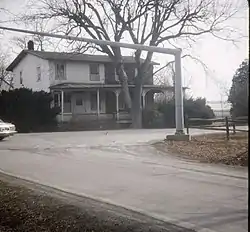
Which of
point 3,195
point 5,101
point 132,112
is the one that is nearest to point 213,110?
point 132,112

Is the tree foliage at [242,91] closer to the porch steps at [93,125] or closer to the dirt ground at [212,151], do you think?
the dirt ground at [212,151]

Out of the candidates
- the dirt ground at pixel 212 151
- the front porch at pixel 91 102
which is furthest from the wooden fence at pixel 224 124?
the front porch at pixel 91 102

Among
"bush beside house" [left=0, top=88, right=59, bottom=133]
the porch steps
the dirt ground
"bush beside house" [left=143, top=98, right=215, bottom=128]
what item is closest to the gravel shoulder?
the dirt ground

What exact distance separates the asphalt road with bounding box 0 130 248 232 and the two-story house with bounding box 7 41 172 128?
27.6m

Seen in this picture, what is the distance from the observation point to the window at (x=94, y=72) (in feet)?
168

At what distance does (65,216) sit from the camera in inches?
298

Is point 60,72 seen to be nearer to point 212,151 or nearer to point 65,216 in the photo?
point 212,151

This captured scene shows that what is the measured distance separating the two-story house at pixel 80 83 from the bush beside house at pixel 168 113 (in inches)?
149

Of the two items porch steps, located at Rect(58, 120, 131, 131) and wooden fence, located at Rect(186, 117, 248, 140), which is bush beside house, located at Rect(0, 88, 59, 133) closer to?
porch steps, located at Rect(58, 120, 131, 131)

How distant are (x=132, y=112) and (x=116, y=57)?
516cm

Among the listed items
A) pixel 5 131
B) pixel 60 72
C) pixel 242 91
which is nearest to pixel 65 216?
pixel 242 91

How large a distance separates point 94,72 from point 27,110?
11.1m

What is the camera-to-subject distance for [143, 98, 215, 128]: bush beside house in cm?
4612

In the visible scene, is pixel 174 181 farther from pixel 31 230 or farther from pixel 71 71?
pixel 71 71
